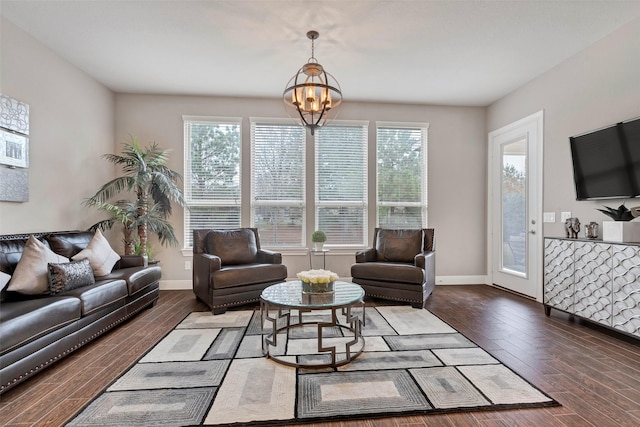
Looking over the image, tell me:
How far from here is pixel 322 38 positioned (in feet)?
10.3

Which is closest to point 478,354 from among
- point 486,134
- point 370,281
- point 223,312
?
point 370,281

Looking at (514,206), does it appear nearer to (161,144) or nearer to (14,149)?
(161,144)

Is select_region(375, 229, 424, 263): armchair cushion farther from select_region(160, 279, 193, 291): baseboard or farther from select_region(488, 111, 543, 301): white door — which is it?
select_region(160, 279, 193, 291): baseboard

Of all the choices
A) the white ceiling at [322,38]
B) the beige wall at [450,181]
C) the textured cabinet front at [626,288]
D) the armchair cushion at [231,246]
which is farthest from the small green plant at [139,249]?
the textured cabinet front at [626,288]

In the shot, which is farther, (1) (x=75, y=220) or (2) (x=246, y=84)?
(2) (x=246, y=84)

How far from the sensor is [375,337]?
280cm

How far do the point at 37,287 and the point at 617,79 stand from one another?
545cm

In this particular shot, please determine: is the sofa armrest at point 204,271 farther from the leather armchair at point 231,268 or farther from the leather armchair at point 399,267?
the leather armchair at point 399,267

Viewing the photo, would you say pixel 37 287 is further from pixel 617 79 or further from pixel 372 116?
pixel 617 79

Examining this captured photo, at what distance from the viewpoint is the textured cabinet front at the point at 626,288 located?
99.6 inches

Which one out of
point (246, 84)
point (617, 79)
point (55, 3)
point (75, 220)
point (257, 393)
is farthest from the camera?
point (246, 84)

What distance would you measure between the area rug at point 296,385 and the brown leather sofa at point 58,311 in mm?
530

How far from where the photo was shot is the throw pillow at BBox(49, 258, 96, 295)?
2500mm

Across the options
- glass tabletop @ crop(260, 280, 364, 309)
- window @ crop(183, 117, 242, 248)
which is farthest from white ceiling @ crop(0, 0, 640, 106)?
glass tabletop @ crop(260, 280, 364, 309)
